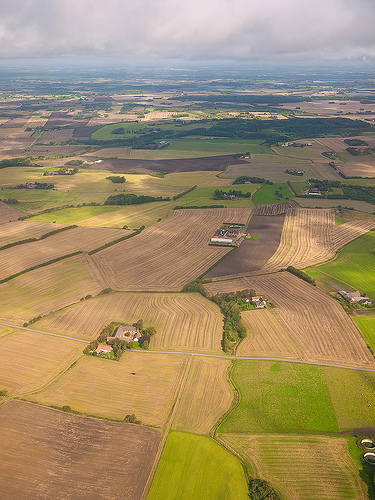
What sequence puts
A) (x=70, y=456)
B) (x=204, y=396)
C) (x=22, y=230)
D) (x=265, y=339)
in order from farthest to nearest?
(x=22, y=230) → (x=265, y=339) → (x=204, y=396) → (x=70, y=456)

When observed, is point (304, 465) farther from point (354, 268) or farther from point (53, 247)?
point (53, 247)

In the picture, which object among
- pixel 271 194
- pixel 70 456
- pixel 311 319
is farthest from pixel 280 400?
pixel 271 194

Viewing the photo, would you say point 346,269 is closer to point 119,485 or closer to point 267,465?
point 267,465

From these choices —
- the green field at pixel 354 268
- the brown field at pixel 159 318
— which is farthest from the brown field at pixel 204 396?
the green field at pixel 354 268

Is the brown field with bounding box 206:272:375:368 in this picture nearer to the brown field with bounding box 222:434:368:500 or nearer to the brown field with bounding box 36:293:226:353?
the brown field with bounding box 36:293:226:353

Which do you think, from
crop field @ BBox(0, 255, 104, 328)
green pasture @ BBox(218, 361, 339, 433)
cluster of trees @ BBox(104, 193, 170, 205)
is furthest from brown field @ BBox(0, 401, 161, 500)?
cluster of trees @ BBox(104, 193, 170, 205)

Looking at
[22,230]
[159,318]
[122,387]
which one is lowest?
[122,387]
